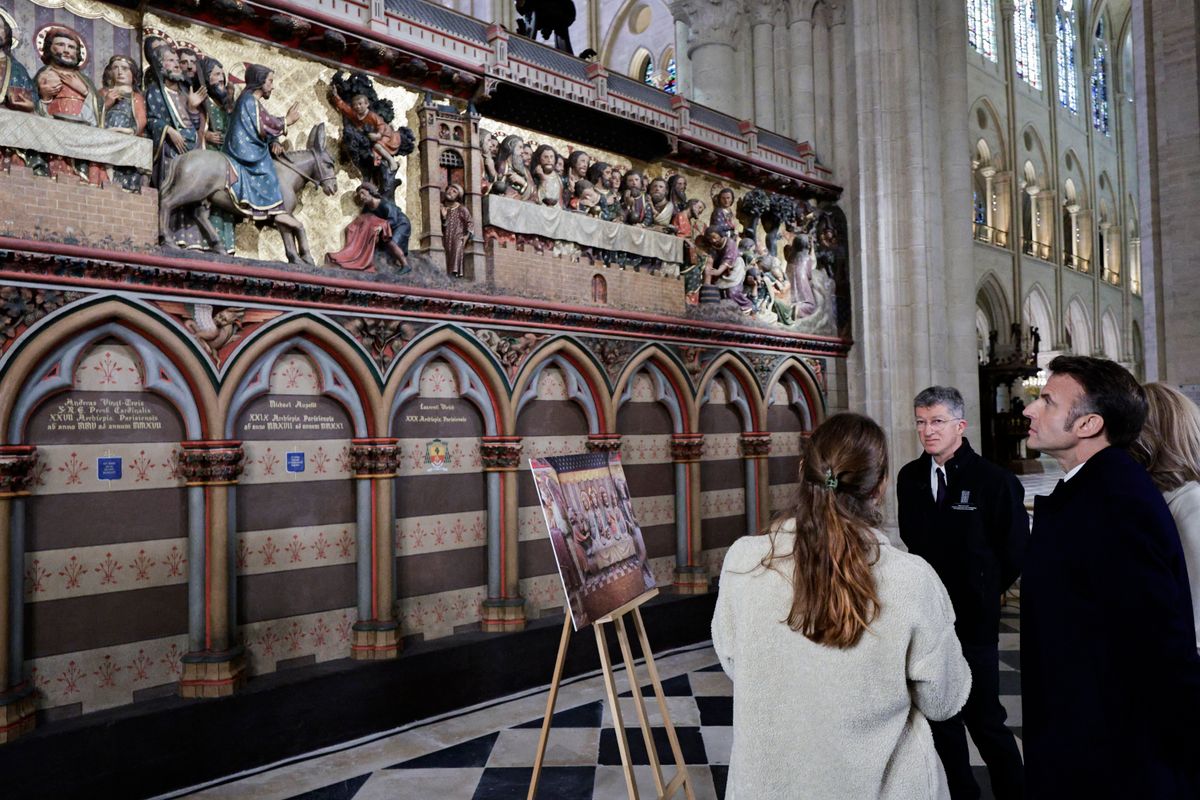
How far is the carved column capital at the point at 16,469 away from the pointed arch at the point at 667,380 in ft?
15.7

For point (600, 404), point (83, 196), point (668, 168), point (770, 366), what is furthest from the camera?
point (770, 366)

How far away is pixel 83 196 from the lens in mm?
4875

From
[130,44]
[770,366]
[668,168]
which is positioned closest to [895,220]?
[770,366]

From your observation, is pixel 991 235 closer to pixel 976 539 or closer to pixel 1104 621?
pixel 976 539

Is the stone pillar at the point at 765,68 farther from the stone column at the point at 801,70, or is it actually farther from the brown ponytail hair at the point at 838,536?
the brown ponytail hair at the point at 838,536

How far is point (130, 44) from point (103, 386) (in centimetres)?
220

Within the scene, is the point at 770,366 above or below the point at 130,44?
below

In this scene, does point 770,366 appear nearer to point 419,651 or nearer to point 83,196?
point 419,651

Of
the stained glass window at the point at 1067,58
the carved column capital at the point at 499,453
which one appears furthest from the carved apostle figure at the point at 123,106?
the stained glass window at the point at 1067,58

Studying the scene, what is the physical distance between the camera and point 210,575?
207 inches

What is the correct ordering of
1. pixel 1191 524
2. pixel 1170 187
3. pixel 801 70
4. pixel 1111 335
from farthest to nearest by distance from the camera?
pixel 1111 335
pixel 801 70
pixel 1170 187
pixel 1191 524

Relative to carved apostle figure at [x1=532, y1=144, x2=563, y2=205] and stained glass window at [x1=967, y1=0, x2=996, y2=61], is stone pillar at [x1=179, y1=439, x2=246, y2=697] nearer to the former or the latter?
carved apostle figure at [x1=532, y1=144, x2=563, y2=205]

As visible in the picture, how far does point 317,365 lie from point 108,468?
150cm

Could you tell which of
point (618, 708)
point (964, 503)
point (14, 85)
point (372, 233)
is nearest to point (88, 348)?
point (14, 85)
